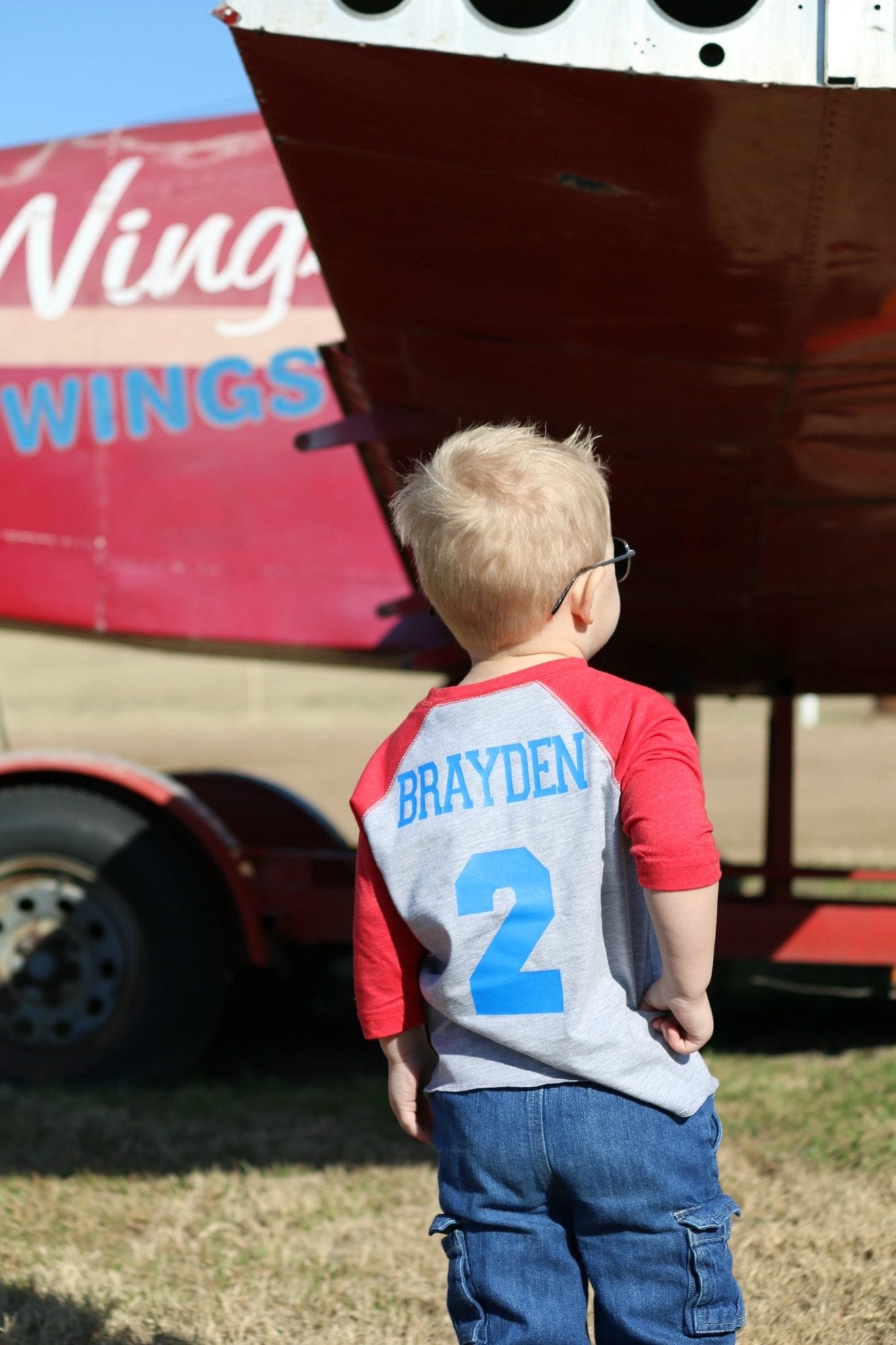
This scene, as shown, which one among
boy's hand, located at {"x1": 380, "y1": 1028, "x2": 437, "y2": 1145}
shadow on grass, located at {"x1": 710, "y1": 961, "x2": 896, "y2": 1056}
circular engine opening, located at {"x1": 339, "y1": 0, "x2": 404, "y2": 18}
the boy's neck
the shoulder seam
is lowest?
shadow on grass, located at {"x1": 710, "y1": 961, "x2": 896, "y2": 1056}

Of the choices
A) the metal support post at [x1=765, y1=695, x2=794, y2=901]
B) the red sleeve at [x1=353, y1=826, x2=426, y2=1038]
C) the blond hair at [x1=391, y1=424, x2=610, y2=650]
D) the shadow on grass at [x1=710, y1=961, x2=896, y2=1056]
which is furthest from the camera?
the shadow on grass at [x1=710, y1=961, x2=896, y2=1056]

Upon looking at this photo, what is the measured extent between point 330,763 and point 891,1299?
41.0 ft

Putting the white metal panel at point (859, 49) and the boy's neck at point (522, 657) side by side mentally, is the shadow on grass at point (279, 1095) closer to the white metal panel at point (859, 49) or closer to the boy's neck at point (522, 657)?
the boy's neck at point (522, 657)

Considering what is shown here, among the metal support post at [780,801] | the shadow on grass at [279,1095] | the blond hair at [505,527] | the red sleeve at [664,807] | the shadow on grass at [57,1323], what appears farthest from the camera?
the metal support post at [780,801]

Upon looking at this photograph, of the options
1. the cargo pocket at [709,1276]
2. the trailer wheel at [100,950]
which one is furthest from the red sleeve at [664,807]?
the trailer wheel at [100,950]

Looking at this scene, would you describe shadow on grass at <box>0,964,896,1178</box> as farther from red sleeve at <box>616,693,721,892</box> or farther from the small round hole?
the small round hole

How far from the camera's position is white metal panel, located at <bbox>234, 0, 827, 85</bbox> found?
1705mm

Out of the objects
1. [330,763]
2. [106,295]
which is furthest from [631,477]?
[330,763]

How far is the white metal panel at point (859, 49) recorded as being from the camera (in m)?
1.70

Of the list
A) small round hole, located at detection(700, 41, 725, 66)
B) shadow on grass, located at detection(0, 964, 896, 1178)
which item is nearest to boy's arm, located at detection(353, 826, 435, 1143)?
small round hole, located at detection(700, 41, 725, 66)

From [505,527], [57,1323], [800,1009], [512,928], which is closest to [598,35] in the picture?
[505,527]

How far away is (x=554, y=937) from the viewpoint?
1.55m

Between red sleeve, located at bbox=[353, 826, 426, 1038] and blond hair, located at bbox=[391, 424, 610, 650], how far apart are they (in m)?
0.34

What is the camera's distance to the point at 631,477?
3033mm
